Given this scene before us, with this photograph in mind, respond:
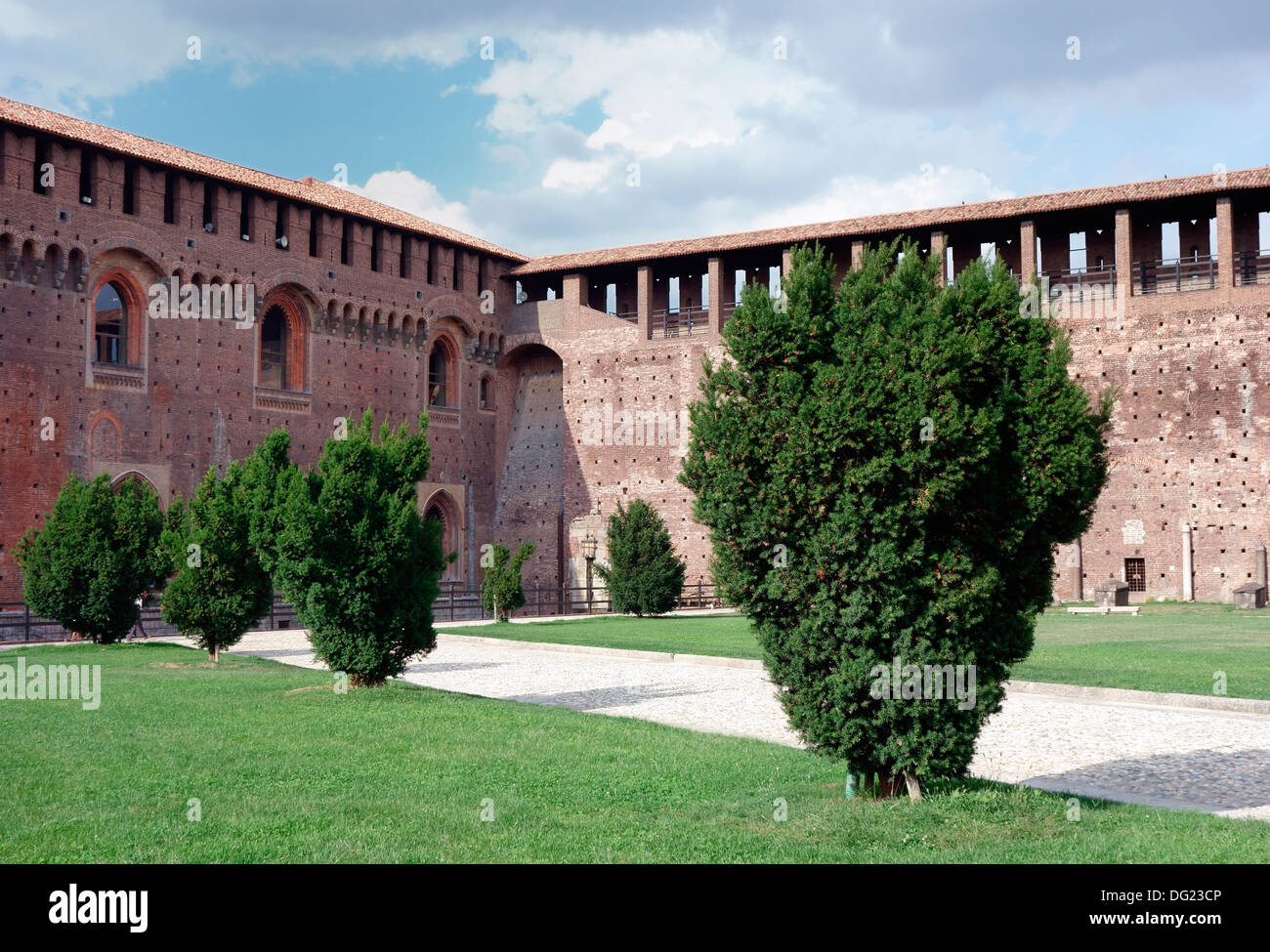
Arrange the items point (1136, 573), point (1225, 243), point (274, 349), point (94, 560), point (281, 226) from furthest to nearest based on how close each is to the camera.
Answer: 1. point (274, 349)
2. point (1136, 573)
3. point (281, 226)
4. point (1225, 243)
5. point (94, 560)

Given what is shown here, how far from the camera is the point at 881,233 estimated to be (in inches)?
1161

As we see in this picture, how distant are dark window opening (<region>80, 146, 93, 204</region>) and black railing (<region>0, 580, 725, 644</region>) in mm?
8829

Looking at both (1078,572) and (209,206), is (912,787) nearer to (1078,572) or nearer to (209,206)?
(209,206)

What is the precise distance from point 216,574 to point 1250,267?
2589cm

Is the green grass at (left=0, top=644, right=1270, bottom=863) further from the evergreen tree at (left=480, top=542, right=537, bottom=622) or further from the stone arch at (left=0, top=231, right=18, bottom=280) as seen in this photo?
the stone arch at (left=0, top=231, right=18, bottom=280)

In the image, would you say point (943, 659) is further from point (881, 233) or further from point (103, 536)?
point (881, 233)

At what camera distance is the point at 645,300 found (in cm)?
3281

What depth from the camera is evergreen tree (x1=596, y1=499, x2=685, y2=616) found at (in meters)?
26.7

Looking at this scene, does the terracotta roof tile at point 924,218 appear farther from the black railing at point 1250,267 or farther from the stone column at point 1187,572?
the stone column at point 1187,572

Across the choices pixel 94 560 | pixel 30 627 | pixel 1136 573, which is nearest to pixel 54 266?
pixel 30 627

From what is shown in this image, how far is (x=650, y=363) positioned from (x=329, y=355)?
29.7ft

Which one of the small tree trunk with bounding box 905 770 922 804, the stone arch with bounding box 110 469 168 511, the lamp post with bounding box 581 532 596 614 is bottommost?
the small tree trunk with bounding box 905 770 922 804

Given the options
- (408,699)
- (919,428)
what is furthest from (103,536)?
(919,428)

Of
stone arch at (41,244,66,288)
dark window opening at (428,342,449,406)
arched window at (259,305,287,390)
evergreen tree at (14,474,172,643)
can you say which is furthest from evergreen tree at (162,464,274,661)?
dark window opening at (428,342,449,406)
